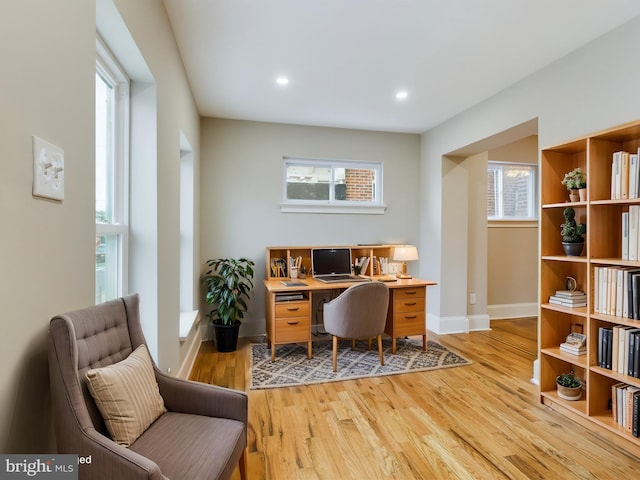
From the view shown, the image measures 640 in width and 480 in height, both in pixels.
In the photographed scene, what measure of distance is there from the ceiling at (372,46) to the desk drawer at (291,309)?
2037 millimetres

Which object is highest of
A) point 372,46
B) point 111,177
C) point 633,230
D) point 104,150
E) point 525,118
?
point 372,46

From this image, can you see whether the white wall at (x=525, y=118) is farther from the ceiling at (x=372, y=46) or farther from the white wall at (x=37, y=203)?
the white wall at (x=37, y=203)

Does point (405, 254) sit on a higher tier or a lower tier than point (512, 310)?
higher

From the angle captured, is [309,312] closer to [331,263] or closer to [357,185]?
[331,263]

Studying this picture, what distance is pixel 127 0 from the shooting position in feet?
4.71

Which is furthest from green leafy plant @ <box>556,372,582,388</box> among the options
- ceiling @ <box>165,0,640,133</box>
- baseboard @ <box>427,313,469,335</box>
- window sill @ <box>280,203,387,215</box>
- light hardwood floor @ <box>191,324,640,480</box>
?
window sill @ <box>280,203,387,215</box>

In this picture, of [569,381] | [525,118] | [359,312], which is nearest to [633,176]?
[525,118]

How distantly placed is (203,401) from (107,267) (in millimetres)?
884

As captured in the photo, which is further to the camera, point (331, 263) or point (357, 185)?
point (357, 185)

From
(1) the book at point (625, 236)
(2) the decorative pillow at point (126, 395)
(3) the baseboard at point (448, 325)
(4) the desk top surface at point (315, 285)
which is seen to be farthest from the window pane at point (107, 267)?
(3) the baseboard at point (448, 325)

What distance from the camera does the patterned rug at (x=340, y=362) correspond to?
2945mm

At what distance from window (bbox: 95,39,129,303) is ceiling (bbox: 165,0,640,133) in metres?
0.70

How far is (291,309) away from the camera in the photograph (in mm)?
3314

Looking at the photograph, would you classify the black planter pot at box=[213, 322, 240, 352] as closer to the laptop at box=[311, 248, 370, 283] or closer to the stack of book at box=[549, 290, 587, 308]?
the laptop at box=[311, 248, 370, 283]
